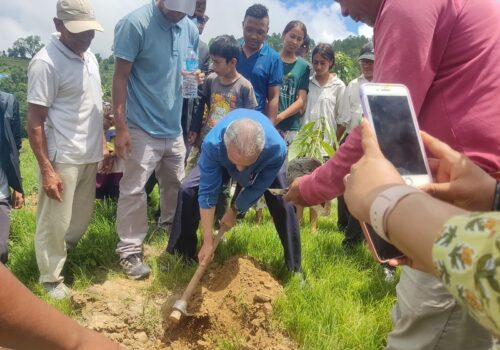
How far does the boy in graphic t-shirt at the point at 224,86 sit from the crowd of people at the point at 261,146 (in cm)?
2

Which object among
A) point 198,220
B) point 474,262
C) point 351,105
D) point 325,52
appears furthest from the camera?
point 325,52

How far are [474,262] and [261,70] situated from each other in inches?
156

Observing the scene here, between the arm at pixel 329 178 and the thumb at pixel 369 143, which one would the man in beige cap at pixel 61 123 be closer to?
the arm at pixel 329 178

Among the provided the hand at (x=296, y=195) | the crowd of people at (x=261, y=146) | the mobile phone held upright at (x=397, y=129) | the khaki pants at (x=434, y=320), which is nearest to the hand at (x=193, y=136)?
the crowd of people at (x=261, y=146)

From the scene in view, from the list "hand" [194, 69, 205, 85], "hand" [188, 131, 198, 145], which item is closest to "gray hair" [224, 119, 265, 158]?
"hand" [194, 69, 205, 85]

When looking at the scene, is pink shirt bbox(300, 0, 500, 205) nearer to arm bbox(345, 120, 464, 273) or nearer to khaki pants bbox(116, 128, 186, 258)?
arm bbox(345, 120, 464, 273)

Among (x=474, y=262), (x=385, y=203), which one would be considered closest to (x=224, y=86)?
(x=385, y=203)

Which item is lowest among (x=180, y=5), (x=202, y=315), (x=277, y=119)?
(x=202, y=315)

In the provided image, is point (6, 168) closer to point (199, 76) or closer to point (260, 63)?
point (199, 76)

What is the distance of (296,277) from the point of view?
324 cm

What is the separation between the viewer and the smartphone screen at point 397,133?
4.39 feet

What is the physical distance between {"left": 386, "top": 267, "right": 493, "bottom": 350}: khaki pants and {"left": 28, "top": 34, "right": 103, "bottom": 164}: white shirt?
2526mm

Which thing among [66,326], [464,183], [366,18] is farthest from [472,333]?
[66,326]

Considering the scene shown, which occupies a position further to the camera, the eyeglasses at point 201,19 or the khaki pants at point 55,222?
the eyeglasses at point 201,19
